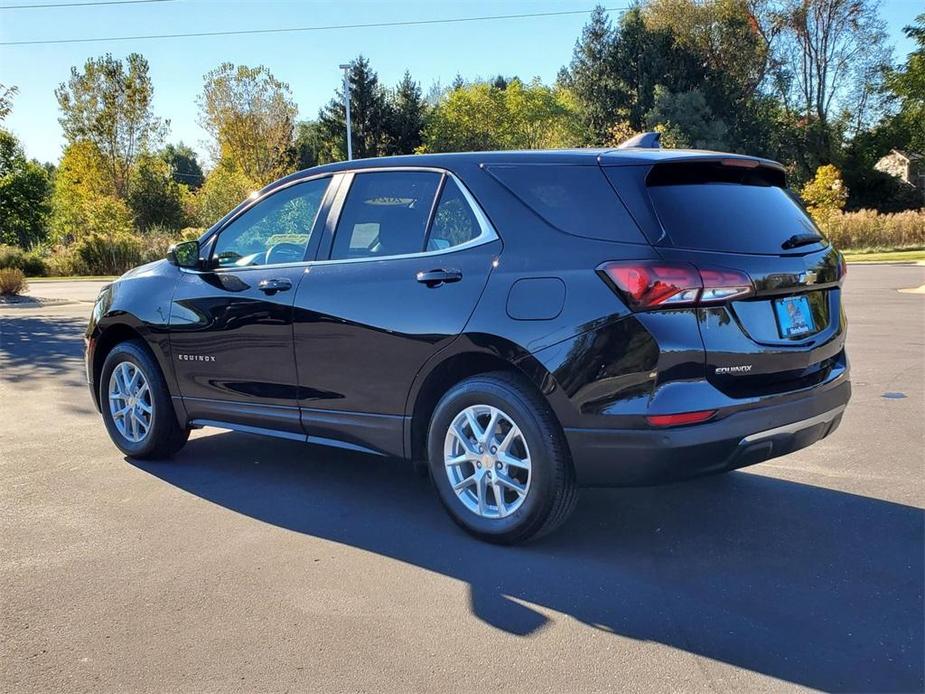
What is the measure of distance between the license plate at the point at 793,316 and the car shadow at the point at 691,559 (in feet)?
3.28

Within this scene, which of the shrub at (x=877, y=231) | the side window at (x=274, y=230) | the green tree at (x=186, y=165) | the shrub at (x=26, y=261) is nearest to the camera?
the side window at (x=274, y=230)

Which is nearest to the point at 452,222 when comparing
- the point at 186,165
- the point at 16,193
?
the point at 16,193

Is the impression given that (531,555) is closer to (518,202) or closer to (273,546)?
(273,546)

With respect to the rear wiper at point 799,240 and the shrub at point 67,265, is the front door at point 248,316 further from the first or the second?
the shrub at point 67,265

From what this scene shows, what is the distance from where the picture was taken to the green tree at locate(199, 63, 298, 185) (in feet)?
154

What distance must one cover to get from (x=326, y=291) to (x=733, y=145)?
1951 inches

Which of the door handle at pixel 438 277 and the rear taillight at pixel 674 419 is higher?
the door handle at pixel 438 277

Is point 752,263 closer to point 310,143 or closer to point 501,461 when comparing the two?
point 501,461

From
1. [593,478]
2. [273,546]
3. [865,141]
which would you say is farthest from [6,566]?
[865,141]

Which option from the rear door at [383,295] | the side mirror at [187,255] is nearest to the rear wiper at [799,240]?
the rear door at [383,295]

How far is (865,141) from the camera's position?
174 ft

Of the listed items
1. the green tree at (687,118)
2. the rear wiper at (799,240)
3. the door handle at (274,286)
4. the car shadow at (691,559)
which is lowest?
the car shadow at (691,559)

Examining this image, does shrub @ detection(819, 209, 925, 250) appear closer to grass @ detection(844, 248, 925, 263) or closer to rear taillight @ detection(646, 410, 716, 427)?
grass @ detection(844, 248, 925, 263)

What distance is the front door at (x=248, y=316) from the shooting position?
4.65 m
